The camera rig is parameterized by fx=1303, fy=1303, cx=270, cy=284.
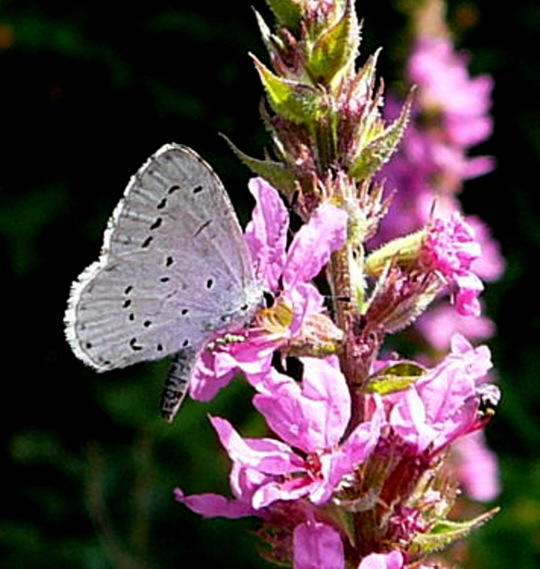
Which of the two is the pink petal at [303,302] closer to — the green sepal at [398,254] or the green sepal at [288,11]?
the green sepal at [398,254]

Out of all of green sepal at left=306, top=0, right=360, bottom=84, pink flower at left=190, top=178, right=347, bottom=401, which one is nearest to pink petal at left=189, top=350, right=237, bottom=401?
pink flower at left=190, top=178, right=347, bottom=401

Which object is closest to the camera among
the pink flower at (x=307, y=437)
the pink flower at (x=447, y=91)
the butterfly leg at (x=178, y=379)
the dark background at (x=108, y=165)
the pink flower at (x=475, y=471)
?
the pink flower at (x=307, y=437)

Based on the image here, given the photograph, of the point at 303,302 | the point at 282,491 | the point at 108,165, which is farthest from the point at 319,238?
the point at 108,165

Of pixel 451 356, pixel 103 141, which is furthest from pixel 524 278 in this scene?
pixel 451 356

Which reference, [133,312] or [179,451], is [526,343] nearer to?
[179,451]

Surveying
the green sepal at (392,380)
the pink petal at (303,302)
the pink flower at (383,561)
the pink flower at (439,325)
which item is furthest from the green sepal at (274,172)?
the pink flower at (439,325)

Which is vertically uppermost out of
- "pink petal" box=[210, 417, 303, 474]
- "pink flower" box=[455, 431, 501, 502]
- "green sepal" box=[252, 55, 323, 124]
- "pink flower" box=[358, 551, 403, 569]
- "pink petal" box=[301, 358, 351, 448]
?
"green sepal" box=[252, 55, 323, 124]

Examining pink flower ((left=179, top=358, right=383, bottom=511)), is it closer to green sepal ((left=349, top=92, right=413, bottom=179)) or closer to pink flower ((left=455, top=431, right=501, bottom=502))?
green sepal ((left=349, top=92, right=413, bottom=179))
